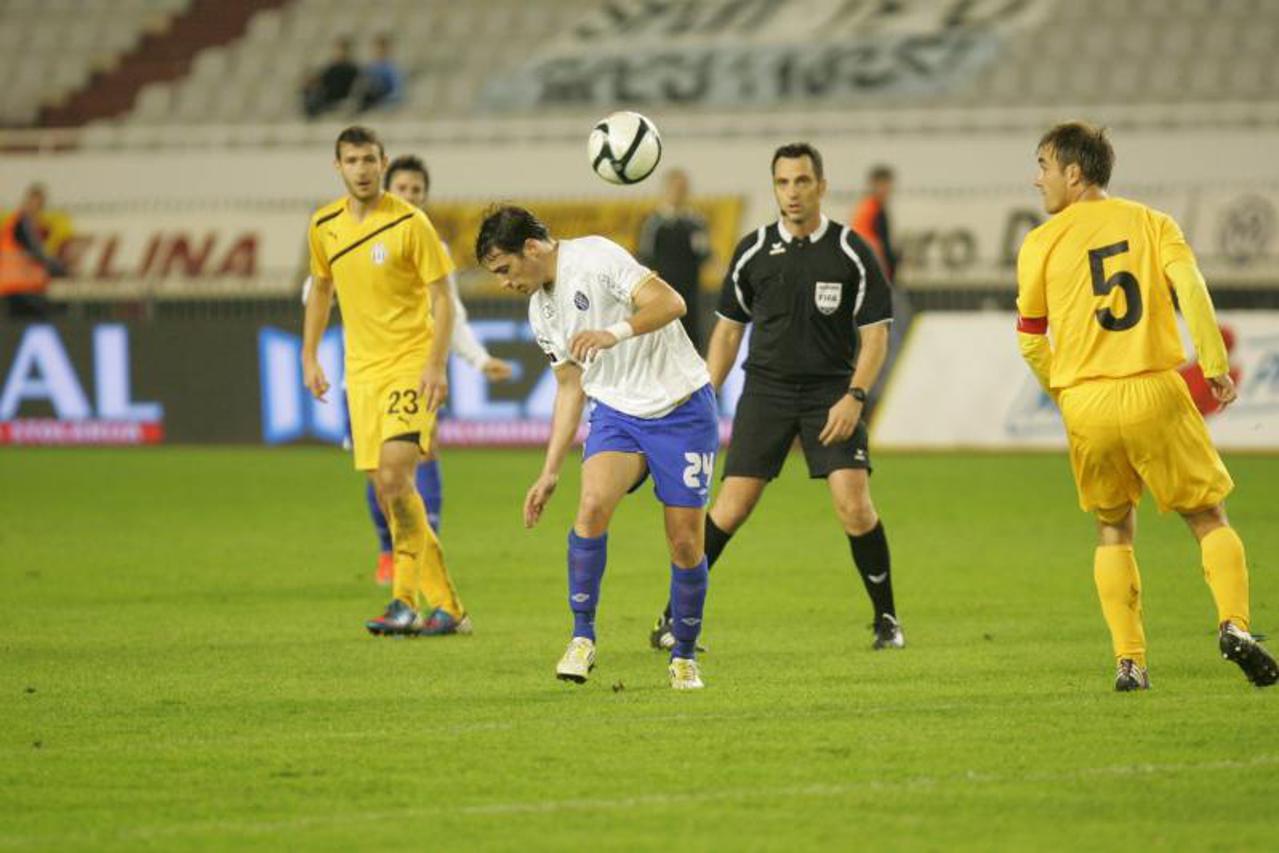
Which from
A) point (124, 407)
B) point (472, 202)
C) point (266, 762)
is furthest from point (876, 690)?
point (472, 202)

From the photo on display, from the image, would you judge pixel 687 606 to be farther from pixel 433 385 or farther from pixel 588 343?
pixel 433 385

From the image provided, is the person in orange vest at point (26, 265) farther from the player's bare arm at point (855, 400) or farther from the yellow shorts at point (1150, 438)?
the yellow shorts at point (1150, 438)

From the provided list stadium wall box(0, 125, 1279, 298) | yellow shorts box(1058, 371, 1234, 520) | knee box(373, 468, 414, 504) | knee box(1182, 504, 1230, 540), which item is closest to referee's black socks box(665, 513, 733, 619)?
knee box(373, 468, 414, 504)

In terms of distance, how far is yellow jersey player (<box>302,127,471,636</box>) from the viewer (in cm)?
1008

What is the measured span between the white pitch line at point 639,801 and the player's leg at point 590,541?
2.04 metres

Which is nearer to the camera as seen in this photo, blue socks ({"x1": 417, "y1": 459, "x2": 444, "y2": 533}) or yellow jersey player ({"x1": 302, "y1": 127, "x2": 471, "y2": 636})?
yellow jersey player ({"x1": 302, "y1": 127, "x2": 471, "y2": 636})

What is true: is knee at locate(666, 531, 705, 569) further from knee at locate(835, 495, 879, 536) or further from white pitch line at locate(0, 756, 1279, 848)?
white pitch line at locate(0, 756, 1279, 848)

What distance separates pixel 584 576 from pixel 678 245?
11.6 meters

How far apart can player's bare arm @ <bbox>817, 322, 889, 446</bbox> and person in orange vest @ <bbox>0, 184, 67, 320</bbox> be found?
1490 cm

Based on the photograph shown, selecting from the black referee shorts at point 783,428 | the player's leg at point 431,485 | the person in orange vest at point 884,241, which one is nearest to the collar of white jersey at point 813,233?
the black referee shorts at point 783,428

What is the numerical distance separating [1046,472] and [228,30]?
645 inches

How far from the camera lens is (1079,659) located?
8.92m

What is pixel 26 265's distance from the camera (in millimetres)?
23469

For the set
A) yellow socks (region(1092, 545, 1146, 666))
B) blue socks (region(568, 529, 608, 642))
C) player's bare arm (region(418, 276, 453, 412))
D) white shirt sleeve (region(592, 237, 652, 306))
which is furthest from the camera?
player's bare arm (region(418, 276, 453, 412))
